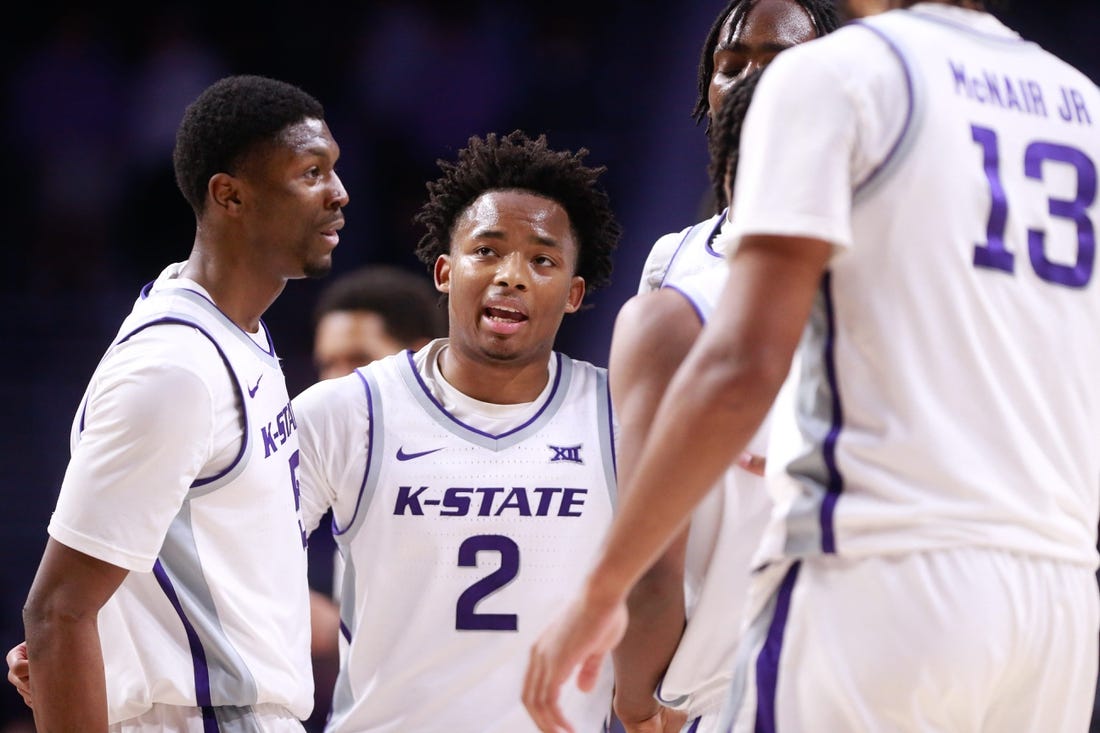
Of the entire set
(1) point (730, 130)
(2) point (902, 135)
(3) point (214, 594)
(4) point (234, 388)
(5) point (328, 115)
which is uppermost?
(5) point (328, 115)

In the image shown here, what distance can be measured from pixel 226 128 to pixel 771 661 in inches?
82.0

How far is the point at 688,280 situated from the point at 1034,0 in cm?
636

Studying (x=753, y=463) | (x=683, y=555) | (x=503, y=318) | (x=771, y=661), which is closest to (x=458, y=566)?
(x=503, y=318)

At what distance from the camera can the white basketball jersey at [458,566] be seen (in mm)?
3508

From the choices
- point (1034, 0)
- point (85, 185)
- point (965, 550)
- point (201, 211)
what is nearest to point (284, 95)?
point (201, 211)

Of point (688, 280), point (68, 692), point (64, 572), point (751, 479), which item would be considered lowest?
point (68, 692)

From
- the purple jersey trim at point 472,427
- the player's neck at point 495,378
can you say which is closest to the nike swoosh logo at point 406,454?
the purple jersey trim at point 472,427

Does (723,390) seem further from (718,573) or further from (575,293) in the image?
(575,293)

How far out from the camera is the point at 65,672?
2.78 m

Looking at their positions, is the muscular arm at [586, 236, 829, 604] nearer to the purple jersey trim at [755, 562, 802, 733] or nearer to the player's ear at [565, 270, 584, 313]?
the purple jersey trim at [755, 562, 802, 733]

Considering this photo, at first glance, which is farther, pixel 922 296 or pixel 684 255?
pixel 684 255

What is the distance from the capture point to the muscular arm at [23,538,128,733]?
2.76 meters

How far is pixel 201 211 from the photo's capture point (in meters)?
3.39

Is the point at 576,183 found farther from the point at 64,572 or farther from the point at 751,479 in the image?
the point at 64,572
